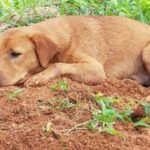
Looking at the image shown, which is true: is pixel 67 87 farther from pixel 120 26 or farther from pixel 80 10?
pixel 80 10

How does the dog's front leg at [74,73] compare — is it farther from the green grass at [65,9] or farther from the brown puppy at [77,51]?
the green grass at [65,9]

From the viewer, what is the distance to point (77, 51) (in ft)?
22.3

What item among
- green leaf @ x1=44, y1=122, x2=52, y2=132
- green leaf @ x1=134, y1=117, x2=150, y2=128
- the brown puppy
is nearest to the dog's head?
the brown puppy

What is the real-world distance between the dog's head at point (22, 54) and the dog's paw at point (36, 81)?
124mm

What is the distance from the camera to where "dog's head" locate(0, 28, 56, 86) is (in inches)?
245

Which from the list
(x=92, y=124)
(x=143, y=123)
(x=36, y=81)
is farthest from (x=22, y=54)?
(x=143, y=123)

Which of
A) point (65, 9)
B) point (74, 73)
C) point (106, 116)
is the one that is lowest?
point (65, 9)

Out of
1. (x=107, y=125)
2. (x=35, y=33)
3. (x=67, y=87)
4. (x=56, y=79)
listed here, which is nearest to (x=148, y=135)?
(x=107, y=125)

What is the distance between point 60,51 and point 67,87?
0.99m

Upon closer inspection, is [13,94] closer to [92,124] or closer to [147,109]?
[92,124]

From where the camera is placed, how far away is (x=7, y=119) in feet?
16.7

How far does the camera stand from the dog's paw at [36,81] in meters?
6.17

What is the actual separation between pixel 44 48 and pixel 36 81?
0.43m

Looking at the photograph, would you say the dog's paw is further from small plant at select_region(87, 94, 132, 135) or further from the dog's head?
small plant at select_region(87, 94, 132, 135)
